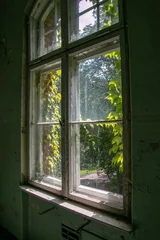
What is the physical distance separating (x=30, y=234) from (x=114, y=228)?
1.13m

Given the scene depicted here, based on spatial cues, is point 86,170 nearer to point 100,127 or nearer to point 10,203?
point 100,127

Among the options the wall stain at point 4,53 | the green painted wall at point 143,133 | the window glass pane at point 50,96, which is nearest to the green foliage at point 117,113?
the green painted wall at point 143,133

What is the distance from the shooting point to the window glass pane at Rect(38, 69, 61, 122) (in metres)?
1.96

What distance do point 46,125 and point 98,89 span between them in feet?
2.41

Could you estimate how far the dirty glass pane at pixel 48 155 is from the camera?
6.28ft

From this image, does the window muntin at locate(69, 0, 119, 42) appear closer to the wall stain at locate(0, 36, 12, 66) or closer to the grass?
the wall stain at locate(0, 36, 12, 66)

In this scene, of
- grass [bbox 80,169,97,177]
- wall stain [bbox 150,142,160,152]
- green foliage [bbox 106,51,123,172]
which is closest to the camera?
wall stain [bbox 150,142,160,152]

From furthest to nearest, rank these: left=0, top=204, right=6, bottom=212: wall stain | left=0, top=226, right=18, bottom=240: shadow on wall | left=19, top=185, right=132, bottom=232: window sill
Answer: left=0, top=204, right=6, bottom=212: wall stain → left=0, top=226, right=18, bottom=240: shadow on wall → left=19, top=185, right=132, bottom=232: window sill

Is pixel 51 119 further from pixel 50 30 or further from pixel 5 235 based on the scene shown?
pixel 5 235

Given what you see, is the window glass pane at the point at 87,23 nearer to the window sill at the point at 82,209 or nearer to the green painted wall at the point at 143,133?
the green painted wall at the point at 143,133

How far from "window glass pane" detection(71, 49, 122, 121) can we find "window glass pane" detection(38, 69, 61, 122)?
264 mm

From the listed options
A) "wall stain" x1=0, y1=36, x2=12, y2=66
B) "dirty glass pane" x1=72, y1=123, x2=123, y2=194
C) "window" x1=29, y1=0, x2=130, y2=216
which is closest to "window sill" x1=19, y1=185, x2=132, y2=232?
"window" x1=29, y1=0, x2=130, y2=216

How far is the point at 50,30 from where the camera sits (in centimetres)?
209

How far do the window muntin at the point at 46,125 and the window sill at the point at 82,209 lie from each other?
131 millimetres
